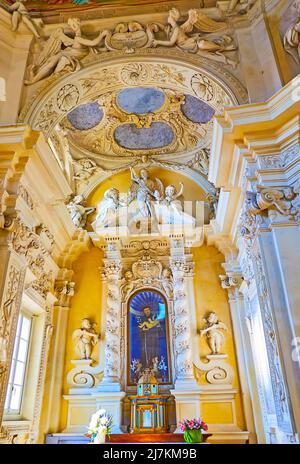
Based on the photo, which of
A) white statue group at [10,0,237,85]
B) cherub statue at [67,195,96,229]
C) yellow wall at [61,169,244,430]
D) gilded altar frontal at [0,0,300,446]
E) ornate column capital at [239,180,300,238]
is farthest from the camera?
cherub statue at [67,195,96,229]

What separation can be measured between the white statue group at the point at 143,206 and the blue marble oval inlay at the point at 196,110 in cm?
186

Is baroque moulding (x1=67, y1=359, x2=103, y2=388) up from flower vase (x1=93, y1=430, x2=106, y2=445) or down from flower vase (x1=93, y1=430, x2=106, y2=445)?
up

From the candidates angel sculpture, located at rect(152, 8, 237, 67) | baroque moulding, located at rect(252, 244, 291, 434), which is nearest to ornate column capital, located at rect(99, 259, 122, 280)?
baroque moulding, located at rect(252, 244, 291, 434)

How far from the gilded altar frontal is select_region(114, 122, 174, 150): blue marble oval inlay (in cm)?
4

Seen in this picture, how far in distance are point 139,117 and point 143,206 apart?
2.40m

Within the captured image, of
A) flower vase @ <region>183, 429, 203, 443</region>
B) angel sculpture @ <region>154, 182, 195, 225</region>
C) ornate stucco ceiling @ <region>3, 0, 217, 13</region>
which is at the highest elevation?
ornate stucco ceiling @ <region>3, 0, 217, 13</region>

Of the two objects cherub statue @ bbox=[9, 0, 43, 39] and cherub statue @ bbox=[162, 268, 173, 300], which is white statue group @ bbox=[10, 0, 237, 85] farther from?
cherub statue @ bbox=[162, 268, 173, 300]

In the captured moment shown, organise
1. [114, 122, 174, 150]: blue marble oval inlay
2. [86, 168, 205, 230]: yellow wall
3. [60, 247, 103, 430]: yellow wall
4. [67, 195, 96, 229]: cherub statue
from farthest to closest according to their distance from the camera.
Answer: [86, 168, 205, 230]: yellow wall, [114, 122, 174, 150]: blue marble oval inlay, [67, 195, 96, 229]: cherub statue, [60, 247, 103, 430]: yellow wall

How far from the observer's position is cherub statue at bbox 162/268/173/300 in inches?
362

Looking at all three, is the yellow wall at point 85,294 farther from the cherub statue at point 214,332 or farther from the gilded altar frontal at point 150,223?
the cherub statue at point 214,332

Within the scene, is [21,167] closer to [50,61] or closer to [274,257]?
[50,61]

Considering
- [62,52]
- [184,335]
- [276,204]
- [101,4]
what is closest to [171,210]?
[184,335]

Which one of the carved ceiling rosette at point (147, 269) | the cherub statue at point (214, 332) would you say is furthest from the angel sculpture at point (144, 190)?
the cherub statue at point (214, 332)

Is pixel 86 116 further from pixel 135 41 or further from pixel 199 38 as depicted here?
pixel 199 38
